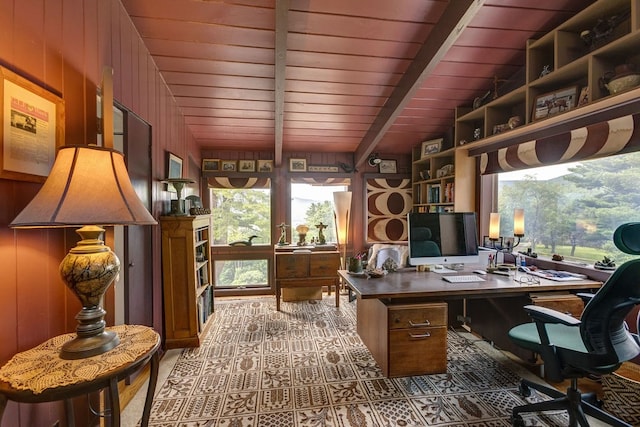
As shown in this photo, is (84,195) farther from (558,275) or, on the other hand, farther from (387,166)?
(387,166)

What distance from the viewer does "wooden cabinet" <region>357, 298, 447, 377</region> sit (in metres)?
1.89

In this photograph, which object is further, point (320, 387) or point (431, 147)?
point (431, 147)

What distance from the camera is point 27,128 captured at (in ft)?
3.51

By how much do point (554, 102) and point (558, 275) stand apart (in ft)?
4.62

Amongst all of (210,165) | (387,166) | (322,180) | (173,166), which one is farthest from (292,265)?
(387,166)

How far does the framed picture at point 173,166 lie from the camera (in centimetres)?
274

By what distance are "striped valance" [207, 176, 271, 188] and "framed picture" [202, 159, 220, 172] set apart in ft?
0.42

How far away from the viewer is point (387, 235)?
4.66 metres

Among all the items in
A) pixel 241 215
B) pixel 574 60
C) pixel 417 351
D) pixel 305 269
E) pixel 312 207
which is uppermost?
pixel 574 60

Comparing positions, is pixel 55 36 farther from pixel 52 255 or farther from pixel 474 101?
pixel 474 101

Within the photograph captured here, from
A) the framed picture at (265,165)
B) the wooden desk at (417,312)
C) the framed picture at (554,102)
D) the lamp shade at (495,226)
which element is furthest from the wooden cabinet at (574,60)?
the framed picture at (265,165)

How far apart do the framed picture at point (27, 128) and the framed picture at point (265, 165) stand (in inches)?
120

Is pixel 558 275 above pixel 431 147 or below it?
below

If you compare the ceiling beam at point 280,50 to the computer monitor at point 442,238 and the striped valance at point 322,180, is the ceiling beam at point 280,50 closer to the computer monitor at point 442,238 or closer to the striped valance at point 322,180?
the striped valance at point 322,180
